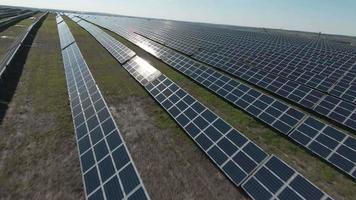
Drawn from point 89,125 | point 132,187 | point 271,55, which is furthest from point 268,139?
point 271,55

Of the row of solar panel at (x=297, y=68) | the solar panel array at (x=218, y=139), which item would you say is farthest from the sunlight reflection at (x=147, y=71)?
the row of solar panel at (x=297, y=68)

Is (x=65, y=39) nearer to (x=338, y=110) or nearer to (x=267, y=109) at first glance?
(x=267, y=109)

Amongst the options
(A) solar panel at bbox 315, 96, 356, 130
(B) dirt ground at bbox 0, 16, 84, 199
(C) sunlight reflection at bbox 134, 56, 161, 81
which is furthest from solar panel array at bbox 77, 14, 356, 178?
(B) dirt ground at bbox 0, 16, 84, 199

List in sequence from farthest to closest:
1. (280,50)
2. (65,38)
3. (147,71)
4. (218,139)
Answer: (65,38) → (280,50) → (147,71) → (218,139)

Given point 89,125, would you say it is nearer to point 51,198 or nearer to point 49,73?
point 51,198

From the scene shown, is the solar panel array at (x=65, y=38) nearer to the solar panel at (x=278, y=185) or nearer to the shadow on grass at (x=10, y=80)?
the shadow on grass at (x=10, y=80)

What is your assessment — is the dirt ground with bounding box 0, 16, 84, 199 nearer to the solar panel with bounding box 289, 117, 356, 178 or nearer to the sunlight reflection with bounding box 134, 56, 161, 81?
the sunlight reflection with bounding box 134, 56, 161, 81

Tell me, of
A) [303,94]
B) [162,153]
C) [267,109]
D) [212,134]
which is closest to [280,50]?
[303,94]
